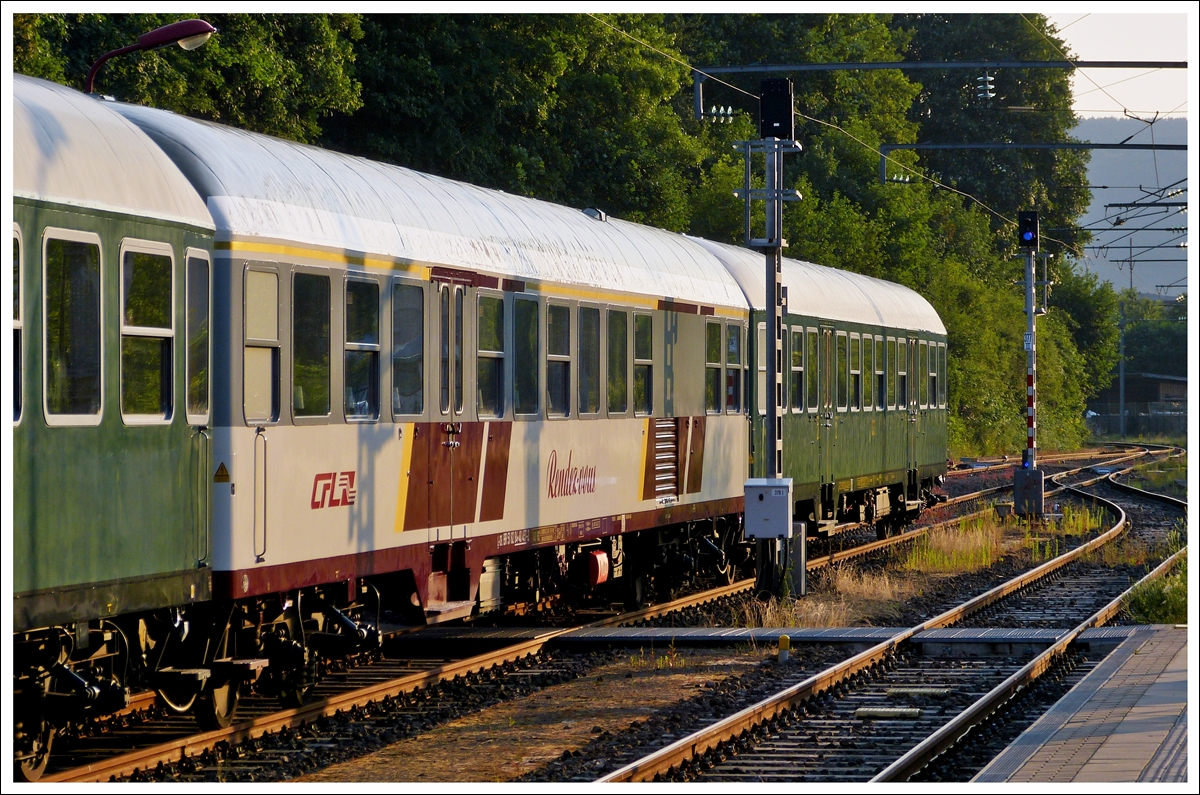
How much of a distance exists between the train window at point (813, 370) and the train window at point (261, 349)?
11311 millimetres

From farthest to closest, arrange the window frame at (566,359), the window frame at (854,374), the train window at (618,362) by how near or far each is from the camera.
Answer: the window frame at (854,374) < the train window at (618,362) < the window frame at (566,359)

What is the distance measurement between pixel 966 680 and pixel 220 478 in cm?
628

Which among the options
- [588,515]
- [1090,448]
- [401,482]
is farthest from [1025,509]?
[1090,448]

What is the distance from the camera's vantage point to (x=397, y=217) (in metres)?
11.6

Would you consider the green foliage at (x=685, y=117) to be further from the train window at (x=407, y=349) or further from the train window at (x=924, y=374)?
the train window at (x=407, y=349)

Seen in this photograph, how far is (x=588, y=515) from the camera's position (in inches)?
584

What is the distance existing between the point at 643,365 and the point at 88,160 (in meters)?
8.06

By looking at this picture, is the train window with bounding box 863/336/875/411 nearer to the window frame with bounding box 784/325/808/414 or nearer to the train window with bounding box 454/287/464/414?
the window frame with bounding box 784/325/808/414

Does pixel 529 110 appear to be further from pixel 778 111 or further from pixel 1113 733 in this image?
pixel 1113 733

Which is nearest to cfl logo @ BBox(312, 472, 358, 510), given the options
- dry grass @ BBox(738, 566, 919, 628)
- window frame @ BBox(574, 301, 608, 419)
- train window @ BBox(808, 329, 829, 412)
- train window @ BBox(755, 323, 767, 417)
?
window frame @ BBox(574, 301, 608, 419)

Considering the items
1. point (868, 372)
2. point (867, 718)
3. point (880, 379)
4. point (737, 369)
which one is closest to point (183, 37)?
point (867, 718)

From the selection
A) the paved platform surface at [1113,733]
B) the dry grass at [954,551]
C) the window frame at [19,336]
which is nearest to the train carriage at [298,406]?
the window frame at [19,336]

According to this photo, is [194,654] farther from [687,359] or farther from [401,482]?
[687,359]

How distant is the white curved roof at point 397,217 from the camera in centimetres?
980
